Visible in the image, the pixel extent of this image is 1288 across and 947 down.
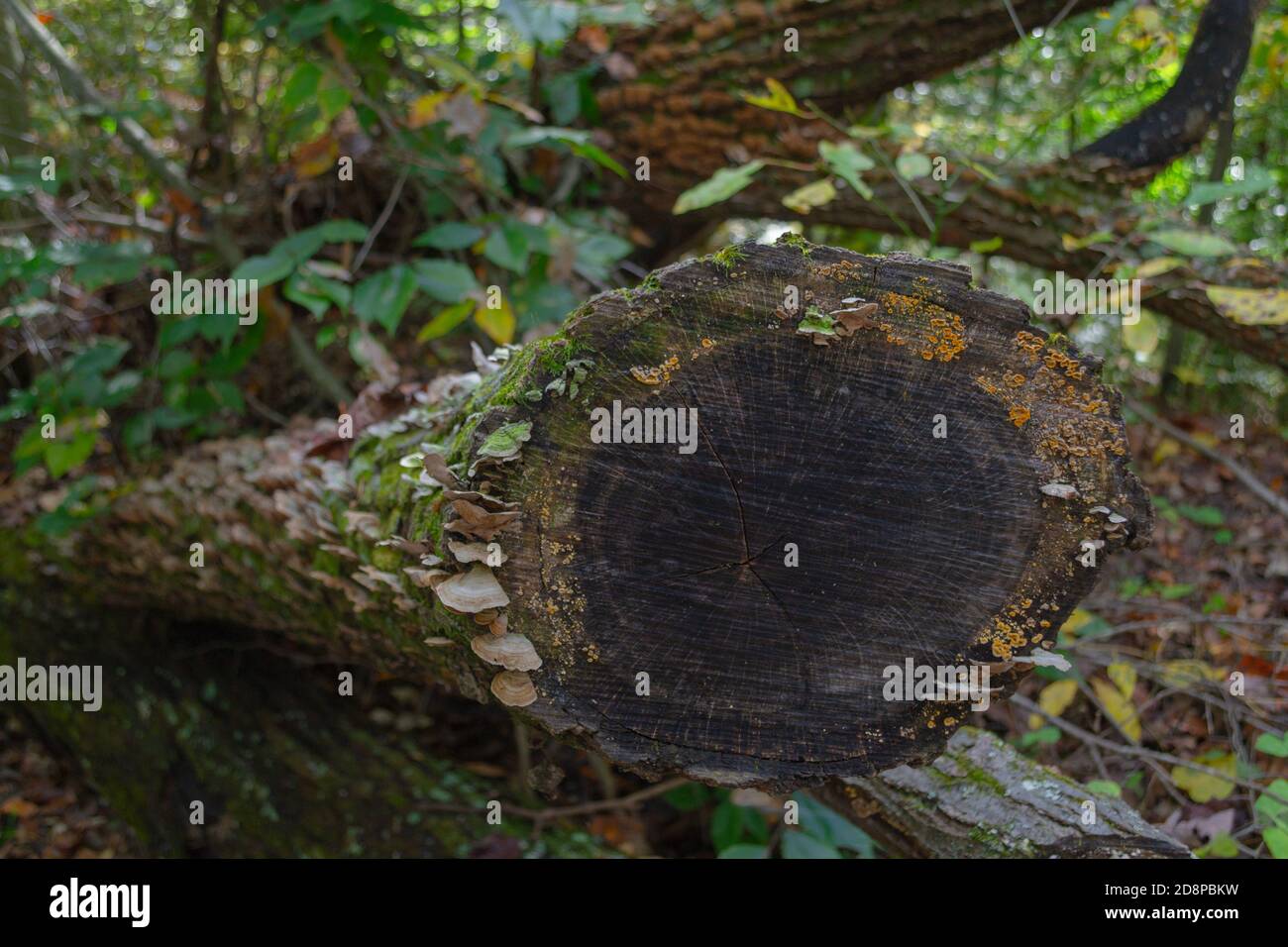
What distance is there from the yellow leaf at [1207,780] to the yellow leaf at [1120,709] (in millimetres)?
173

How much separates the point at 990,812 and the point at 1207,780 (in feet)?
3.39

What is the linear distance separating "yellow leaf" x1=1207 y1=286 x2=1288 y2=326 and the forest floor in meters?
A: 0.92

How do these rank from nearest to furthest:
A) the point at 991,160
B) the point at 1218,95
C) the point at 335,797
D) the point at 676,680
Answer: the point at 676,680 → the point at 335,797 → the point at 1218,95 → the point at 991,160

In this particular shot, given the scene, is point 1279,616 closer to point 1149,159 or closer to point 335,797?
point 1149,159

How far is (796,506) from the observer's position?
4.72 feet

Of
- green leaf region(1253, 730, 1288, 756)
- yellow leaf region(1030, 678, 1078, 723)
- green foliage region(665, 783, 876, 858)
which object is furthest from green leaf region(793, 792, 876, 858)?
green leaf region(1253, 730, 1288, 756)

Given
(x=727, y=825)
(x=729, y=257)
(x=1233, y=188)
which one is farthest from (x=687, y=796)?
(x=1233, y=188)

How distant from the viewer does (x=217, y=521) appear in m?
2.69

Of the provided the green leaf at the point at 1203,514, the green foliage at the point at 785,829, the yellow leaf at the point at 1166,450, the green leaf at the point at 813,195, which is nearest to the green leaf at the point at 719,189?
the green leaf at the point at 813,195

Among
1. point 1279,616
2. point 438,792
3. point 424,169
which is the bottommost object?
point 438,792

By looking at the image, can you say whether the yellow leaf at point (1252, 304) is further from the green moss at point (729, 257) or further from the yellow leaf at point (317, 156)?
the yellow leaf at point (317, 156)

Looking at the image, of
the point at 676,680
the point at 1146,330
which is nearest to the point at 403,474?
the point at 676,680

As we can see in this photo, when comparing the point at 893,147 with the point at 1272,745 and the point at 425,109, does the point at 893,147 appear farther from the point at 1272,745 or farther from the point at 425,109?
the point at 1272,745
